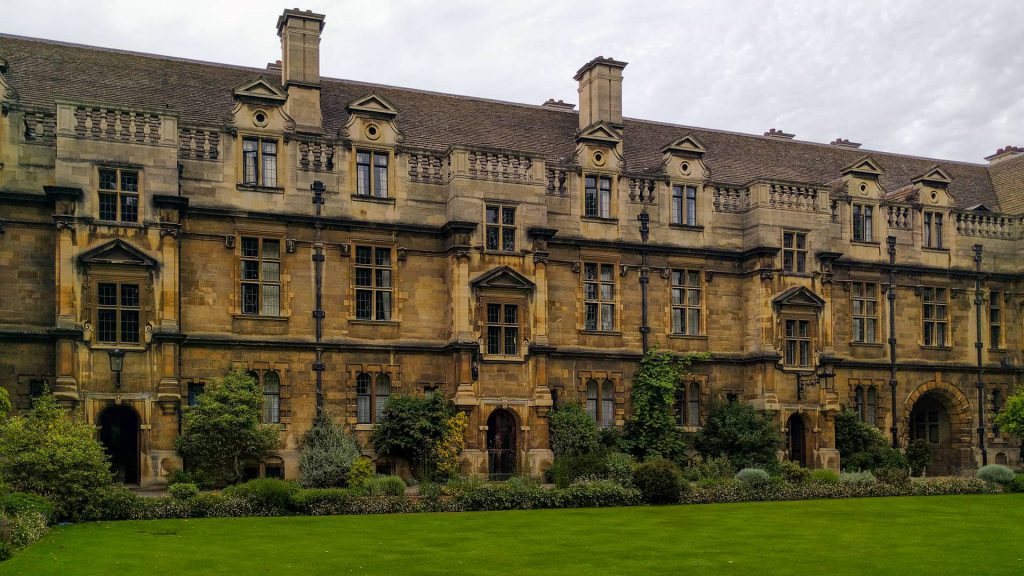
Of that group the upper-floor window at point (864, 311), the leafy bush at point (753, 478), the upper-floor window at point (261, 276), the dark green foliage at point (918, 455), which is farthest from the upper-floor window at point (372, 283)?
the dark green foliage at point (918, 455)

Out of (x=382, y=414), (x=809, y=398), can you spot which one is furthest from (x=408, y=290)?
(x=809, y=398)

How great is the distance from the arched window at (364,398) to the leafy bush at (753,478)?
12413mm

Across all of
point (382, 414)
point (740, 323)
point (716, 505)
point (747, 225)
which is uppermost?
point (747, 225)

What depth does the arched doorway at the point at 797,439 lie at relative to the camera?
42844mm

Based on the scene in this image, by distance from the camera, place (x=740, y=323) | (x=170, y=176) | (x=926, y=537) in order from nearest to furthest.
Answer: (x=926, y=537) → (x=170, y=176) → (x=740, y=323)

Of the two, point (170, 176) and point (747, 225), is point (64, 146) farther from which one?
point (747, 225)

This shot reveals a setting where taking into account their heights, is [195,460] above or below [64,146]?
below

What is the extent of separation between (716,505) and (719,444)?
895cm

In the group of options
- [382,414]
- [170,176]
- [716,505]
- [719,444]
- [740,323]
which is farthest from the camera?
[740,323]

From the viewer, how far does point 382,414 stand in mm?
37312

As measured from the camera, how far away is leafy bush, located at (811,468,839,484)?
36216 millimetres

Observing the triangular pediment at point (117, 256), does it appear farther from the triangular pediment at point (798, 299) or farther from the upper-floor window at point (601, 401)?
the triangular pediment at point (798, 299)

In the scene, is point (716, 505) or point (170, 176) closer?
point (716, 505)

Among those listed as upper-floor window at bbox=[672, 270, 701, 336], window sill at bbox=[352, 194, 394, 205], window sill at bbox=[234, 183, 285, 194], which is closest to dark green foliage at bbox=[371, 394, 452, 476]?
window sill at bbox=[352, 194, 394, 205]
